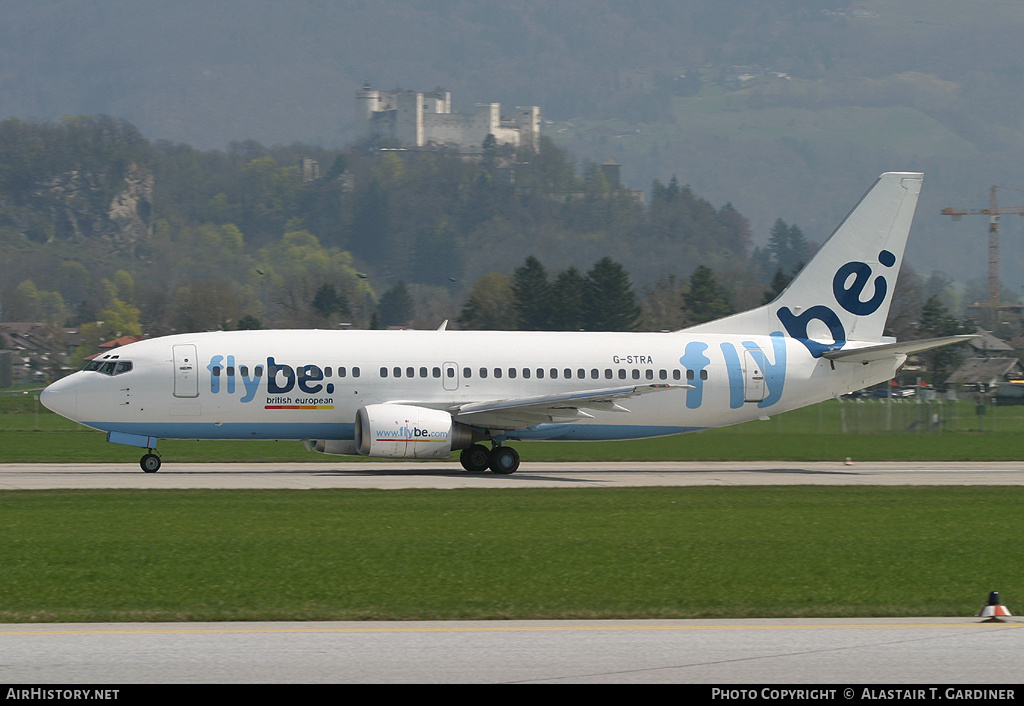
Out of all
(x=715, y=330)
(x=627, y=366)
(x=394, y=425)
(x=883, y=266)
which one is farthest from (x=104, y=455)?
(x=883, y=266)

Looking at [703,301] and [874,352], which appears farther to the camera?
[703,301]

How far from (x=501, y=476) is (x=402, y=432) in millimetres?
2990

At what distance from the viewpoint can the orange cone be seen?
1343 centimetres

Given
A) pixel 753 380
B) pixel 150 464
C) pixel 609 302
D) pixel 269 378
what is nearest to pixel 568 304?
pixel 609 302

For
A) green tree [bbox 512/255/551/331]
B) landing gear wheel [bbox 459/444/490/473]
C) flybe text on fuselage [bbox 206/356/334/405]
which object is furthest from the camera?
green tree [bbox 512/255/551/331]

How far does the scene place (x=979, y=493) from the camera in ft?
98.5

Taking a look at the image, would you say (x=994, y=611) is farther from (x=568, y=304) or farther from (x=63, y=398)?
(x=568, y=304)

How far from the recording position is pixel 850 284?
4109cm

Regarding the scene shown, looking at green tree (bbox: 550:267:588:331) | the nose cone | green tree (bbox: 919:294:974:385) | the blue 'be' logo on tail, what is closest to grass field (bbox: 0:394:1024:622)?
the nose cone

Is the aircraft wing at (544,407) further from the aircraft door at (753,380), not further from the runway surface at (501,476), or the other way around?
the aircraft door at (753,380)

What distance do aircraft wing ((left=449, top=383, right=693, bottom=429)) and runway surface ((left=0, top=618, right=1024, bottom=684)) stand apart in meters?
22.3

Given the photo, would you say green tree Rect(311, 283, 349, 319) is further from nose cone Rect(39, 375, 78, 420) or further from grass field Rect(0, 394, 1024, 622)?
grass field Rect(0, 394, 1024, 622)

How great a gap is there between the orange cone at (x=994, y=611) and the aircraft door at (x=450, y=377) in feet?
82.1
